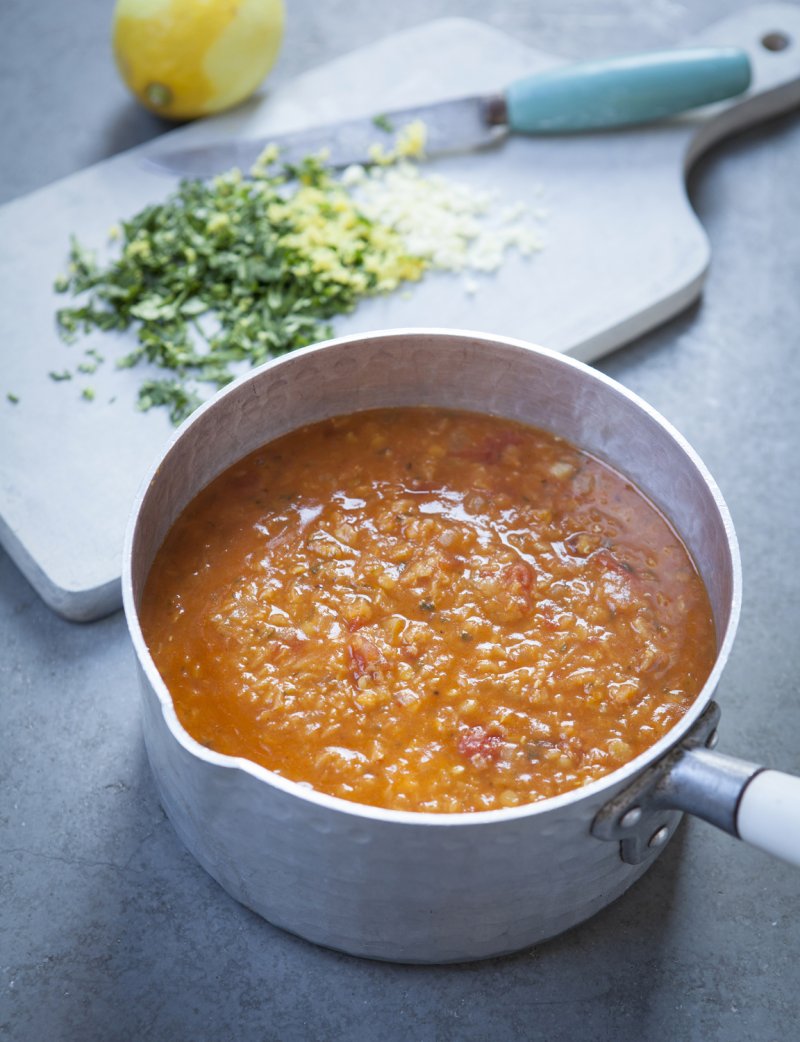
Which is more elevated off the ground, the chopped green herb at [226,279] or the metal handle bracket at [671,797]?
the chopped green herb at [226,279]

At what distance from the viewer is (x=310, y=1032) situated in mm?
1641

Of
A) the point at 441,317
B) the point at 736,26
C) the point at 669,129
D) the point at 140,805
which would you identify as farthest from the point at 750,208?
the point at 140,805

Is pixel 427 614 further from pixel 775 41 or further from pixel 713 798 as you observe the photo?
pixel 775 41

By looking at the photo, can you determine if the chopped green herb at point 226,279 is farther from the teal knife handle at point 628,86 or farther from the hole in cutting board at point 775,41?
the hole in cutting board at point 775,41

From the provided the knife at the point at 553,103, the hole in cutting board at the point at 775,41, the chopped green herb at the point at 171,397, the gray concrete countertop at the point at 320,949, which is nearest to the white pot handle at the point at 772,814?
the gray concrete countertop at the point at 320,949

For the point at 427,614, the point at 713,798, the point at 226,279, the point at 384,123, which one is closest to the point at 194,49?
the point at 384,123

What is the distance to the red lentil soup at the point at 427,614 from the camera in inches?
65.0

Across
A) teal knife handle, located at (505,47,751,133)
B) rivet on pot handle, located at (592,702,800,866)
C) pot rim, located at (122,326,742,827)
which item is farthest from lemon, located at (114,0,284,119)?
rivet on pot handle, located at (592,702,800,866)

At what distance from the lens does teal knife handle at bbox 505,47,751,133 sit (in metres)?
2.76

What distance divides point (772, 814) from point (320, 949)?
2.21ft

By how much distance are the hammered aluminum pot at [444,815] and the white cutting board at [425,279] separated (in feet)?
1.08

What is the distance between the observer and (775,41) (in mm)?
3025

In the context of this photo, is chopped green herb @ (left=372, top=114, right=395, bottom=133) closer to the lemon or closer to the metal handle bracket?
the lemon

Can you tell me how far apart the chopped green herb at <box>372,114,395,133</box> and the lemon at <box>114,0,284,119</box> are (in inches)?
11.6
